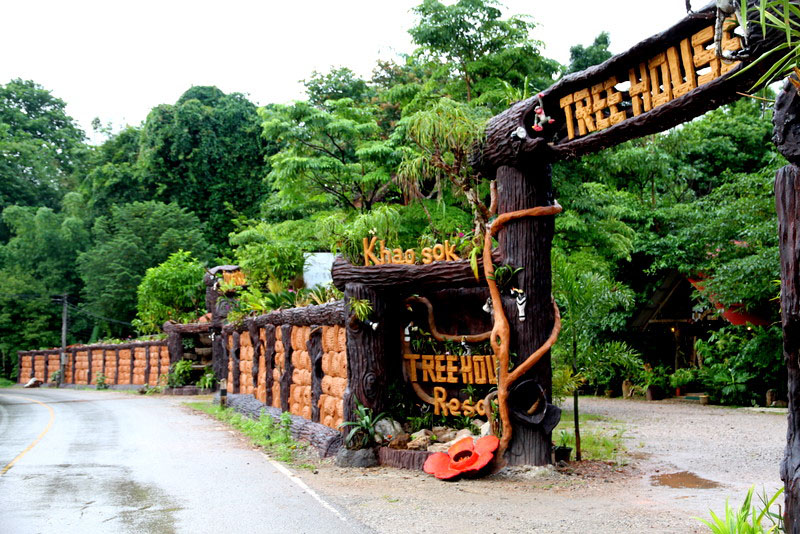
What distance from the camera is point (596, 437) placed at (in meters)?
13.2

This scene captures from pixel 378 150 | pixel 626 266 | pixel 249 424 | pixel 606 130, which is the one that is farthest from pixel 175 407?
pixel 606 130

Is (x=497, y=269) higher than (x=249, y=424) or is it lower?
higher

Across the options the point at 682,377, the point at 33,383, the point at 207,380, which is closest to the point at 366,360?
the point at 682,377

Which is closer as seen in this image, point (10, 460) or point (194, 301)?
point (10, 460)

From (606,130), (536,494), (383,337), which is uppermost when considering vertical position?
(606,130)

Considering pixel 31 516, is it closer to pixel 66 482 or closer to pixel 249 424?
pixel 66 482

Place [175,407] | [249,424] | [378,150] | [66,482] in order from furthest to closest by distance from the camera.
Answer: [175,407] → [378,150] → [249,424] → [66,482]

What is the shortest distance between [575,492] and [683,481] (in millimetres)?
1693

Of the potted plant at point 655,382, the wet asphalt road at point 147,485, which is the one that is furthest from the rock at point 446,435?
the potted plant at point 655,382

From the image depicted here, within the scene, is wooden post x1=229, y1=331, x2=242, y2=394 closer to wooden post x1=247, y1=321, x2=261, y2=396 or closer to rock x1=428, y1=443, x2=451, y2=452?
wooden post x1=247, y1=321, x2=261, y2=396

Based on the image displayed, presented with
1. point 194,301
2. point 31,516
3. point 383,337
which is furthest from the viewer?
point 194,301

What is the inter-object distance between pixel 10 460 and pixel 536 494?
8.18 metres

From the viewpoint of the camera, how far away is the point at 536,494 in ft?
28.0

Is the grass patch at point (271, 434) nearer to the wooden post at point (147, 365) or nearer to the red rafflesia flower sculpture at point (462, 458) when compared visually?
the red rafflesia flower sculpture at point (462, 458)
